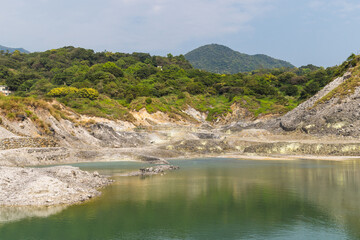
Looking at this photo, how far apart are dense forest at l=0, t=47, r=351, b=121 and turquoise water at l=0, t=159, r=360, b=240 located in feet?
210

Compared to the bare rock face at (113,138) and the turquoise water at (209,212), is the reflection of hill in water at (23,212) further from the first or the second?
the bare rock face at (113,138)

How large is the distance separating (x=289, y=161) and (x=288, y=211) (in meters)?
31.3

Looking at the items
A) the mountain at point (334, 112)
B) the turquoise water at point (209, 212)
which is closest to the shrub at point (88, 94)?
the mountain at point (334, 112)

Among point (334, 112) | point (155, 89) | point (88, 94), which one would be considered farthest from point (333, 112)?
point (88, 94)

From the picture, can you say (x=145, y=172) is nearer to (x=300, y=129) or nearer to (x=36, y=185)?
(x=36, y=185)

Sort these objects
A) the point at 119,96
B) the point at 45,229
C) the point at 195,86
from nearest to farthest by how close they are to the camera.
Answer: the point at 45,229 < the point at 119,96 < the point at 195,86

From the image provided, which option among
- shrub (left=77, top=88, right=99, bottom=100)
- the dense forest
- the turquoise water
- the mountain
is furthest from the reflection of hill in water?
shrub (left=77, top=88, right=99, bottom=100)

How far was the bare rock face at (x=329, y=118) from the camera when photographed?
64.9 meters

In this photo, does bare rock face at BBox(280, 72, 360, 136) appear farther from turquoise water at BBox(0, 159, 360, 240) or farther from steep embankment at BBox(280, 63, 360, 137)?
turquoise water at BBox(0, 159, 360, 240)

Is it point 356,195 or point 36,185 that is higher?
point 36,185

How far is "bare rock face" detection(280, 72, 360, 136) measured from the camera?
64.9 metres

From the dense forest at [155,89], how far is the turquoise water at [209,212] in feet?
210

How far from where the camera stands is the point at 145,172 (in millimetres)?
38812

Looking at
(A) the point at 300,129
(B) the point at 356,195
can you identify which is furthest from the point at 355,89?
(B) the point at 356,195
